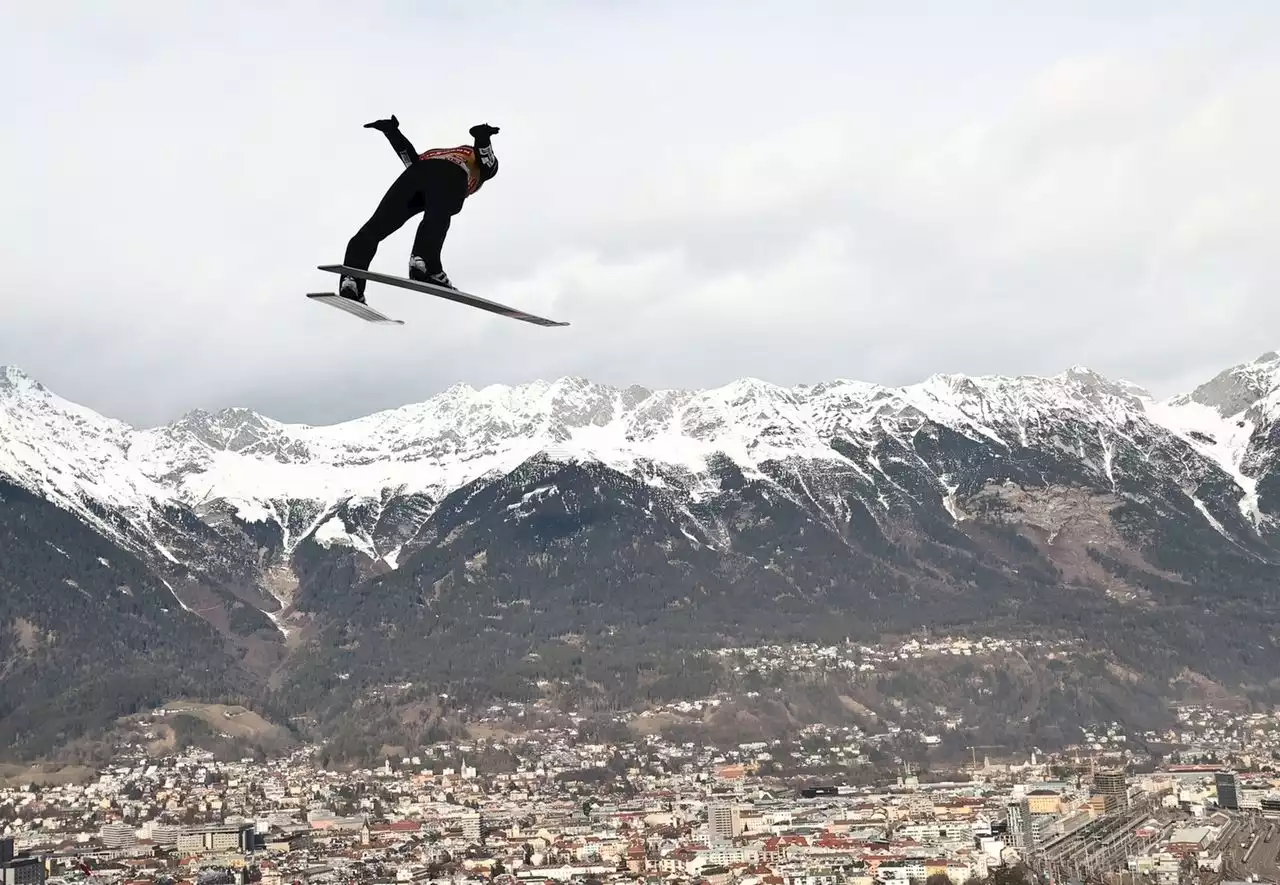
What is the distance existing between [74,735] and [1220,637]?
12820 centimetres

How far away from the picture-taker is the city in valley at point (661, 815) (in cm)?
8256

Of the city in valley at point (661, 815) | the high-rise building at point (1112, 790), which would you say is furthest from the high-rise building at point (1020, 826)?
the high-rise building at point (1112, 790)

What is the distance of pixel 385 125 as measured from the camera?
11.2 m

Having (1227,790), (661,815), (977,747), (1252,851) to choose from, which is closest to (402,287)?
(1252,851)

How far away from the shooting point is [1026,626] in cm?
18938

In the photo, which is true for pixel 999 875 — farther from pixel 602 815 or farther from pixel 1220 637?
pixel 1220 637

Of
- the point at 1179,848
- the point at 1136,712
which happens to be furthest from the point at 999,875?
the point at 1136,712

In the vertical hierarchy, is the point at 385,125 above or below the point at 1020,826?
above

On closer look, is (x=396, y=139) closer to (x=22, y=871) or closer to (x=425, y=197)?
(x=425, y=197)

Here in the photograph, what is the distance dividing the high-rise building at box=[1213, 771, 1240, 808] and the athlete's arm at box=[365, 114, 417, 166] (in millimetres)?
113370

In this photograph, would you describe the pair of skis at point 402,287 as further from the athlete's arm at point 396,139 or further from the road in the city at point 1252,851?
the road in the city at point 1252,851

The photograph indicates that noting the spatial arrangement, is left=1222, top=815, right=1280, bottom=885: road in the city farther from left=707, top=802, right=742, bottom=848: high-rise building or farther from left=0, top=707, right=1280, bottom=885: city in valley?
left=707, top=802, right=742, bottom=848: high-rise building

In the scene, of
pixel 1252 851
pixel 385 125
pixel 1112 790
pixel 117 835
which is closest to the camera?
pixel 385 125

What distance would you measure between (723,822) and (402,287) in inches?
3618
